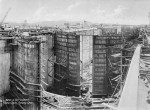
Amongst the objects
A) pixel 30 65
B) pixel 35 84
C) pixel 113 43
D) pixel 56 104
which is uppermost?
pixel 113 43

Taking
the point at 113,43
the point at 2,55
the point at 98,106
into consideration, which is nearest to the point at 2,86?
the point at 2,55

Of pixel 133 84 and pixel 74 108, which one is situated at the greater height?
pixel 133 84

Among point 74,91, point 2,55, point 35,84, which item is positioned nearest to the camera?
point 35,84

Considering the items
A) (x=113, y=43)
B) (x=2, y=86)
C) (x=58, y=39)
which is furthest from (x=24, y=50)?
(x=113, y=43)

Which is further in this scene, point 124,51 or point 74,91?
point 74,91

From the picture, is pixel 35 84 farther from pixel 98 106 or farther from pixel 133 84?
pixel 133 84

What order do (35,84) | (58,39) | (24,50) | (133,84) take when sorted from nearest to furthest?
(133,84)
(35,84)
(24,50)
(58,39)

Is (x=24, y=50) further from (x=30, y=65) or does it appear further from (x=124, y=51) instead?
(x=124, y=51)
